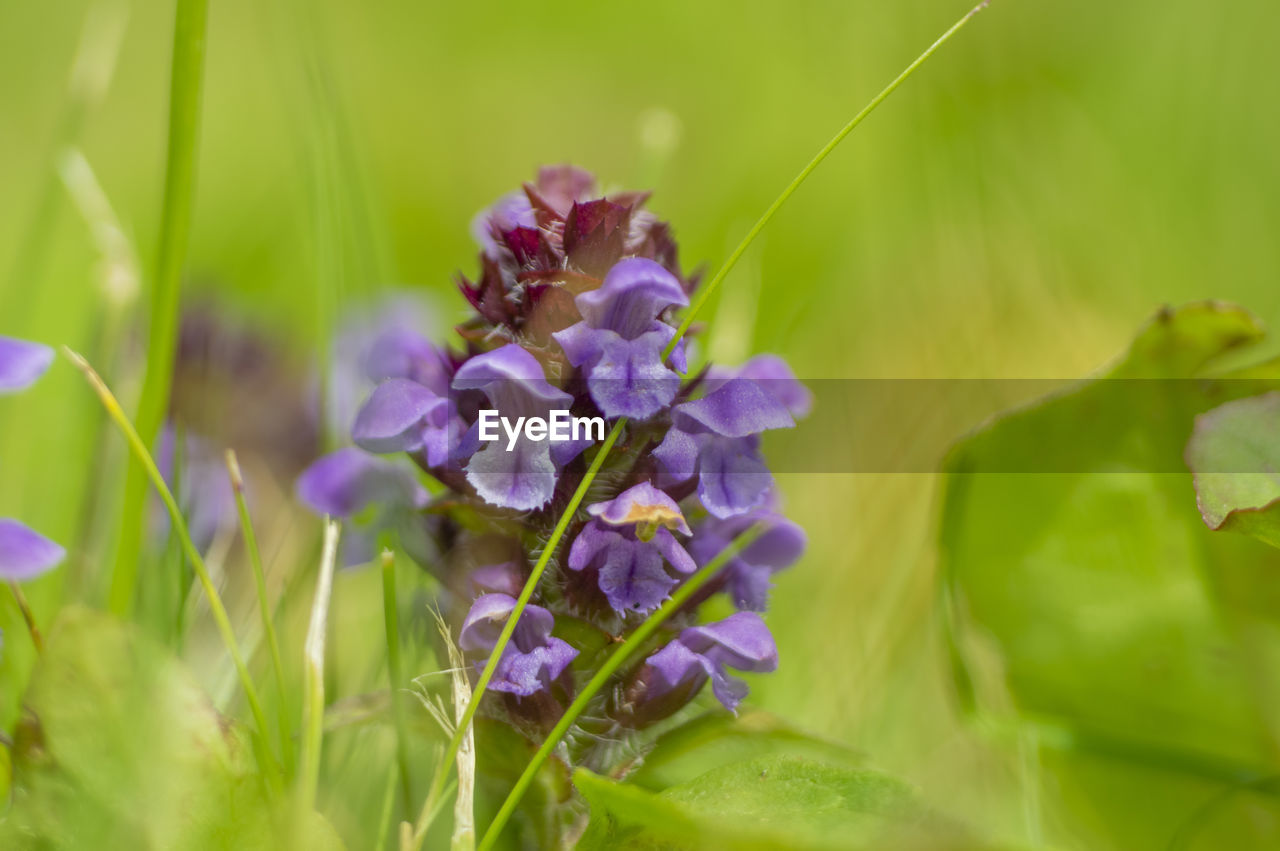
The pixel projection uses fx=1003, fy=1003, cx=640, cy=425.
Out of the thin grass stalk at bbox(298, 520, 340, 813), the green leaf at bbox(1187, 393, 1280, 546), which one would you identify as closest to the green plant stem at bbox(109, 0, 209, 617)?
the thin grass stalk at bbox(298, 520, 340, 813)

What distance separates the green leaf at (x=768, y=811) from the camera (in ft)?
2.01

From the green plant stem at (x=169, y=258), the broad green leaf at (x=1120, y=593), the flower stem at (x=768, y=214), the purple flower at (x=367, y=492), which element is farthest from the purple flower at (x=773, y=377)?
the green plant stem at (x=169, y=258)

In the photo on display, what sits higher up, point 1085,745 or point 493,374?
point 493,374

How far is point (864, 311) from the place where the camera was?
223 centimetres

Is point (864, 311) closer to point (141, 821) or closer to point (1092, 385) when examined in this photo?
point (1092, 385)

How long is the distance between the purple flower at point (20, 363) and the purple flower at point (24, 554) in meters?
0.11

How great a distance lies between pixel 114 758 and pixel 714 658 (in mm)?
435

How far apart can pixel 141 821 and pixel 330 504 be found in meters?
0.32

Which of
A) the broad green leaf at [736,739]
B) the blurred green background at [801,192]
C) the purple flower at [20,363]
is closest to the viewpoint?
the purple flower at [20,363]

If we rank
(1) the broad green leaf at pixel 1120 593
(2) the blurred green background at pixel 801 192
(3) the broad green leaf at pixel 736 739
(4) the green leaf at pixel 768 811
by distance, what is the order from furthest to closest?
(2) the blurred green background at pixel 801 192 → (1) the broad green leaf at pixel 1120 593 → (3) the broad green leaf at pixel 736 739 → (4) the green leaf at pixel 768 811

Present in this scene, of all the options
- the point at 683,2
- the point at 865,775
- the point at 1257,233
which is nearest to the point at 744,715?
the point at 865,775

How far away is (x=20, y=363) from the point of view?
744mm

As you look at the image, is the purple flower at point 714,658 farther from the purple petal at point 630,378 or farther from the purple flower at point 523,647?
the purple petal at point 630,378

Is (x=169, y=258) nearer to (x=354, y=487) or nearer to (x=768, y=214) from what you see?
(x=354, y=487)
